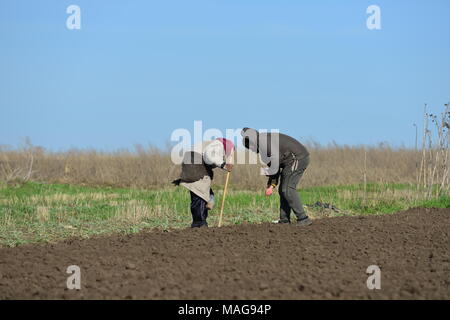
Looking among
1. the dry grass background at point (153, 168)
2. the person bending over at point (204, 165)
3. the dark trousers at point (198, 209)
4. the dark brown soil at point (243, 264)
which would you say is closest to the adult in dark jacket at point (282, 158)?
the person bending over at point (204, 165)

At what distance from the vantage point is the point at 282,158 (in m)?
10.7

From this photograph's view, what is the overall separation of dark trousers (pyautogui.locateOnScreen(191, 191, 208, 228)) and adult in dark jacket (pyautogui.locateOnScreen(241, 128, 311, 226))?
1.06 m

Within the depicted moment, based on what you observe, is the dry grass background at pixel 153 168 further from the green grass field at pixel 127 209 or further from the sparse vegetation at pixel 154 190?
the green grass field at pixel 127 209

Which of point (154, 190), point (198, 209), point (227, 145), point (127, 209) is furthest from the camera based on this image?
point (154, 190)

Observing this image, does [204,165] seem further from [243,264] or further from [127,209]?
[127,209]

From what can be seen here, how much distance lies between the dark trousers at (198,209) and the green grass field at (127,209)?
155cm

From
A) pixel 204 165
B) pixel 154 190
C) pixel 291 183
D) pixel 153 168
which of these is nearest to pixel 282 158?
pixel 291 183

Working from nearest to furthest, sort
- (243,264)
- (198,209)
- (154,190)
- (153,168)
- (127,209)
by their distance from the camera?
(243,264)
(198,209)
(127,209)
(154,190)
(153,168)

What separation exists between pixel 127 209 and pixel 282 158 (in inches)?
204

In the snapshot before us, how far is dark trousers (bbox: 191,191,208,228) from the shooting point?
35.4ft

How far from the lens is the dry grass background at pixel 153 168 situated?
24.5m
